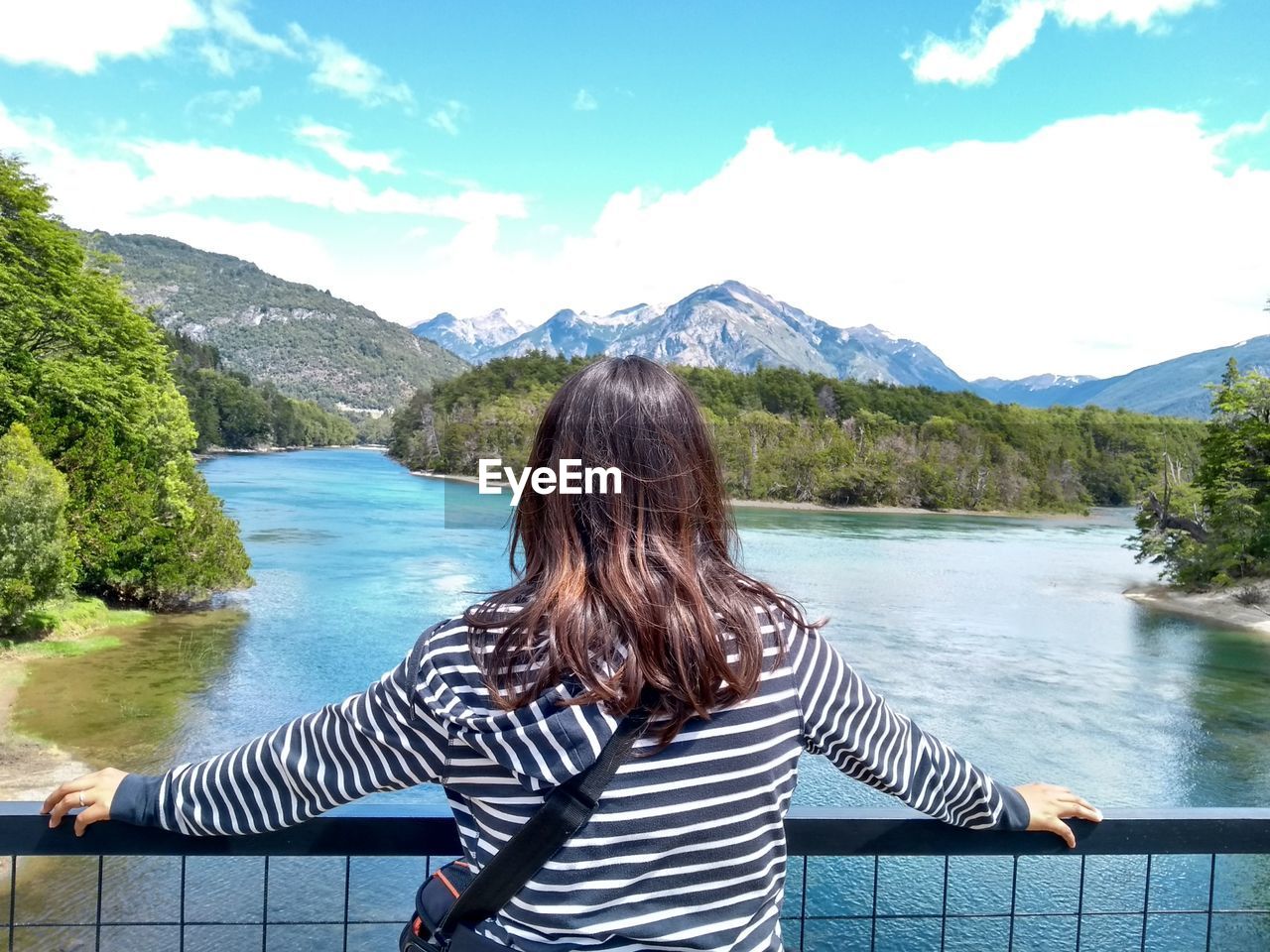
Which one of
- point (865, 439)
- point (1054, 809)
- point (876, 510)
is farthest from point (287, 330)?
point (1054, 809)

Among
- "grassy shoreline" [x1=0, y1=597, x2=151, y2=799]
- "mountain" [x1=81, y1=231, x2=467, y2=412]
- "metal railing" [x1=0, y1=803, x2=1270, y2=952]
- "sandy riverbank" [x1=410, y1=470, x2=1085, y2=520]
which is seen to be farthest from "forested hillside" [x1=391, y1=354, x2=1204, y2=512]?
"mountain" [x1=81, y1=231, x2=467, y2=412]

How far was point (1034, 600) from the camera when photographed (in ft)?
89.0

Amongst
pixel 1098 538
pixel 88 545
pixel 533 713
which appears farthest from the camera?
pixel 1098 538

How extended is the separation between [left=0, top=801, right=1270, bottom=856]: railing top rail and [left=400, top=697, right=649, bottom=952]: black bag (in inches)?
12.7

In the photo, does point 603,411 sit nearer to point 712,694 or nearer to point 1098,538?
point 712,694

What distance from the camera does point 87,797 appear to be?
1.27 meters

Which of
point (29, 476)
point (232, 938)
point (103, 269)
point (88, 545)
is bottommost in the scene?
point (232, 938)

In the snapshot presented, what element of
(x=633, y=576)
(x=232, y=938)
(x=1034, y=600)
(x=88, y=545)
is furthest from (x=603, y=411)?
(x=1034, y=600)

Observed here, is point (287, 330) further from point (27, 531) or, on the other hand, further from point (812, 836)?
point (812, 836)

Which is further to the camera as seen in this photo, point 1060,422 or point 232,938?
point 1060,422

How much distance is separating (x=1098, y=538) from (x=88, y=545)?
43.8 m

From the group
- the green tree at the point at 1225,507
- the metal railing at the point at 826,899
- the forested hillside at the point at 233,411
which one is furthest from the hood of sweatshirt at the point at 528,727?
the forested hillside at the point at 233,411

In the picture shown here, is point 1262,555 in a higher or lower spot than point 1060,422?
lower

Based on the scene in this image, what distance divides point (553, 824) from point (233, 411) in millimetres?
64458
